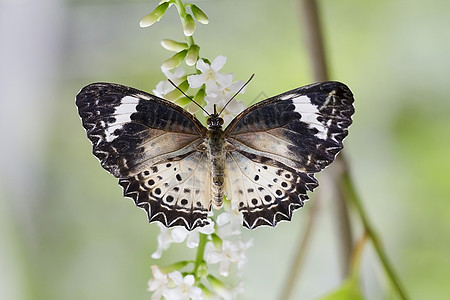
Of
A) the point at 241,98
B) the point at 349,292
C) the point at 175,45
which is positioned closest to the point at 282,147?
the point at 175,45

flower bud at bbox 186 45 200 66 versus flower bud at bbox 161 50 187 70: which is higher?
flower bud at bbox 161 50 187 70

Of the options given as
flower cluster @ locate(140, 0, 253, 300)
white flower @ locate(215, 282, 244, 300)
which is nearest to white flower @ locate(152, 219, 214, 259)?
flower cluster @ locate(140, 0, 253, 300)
